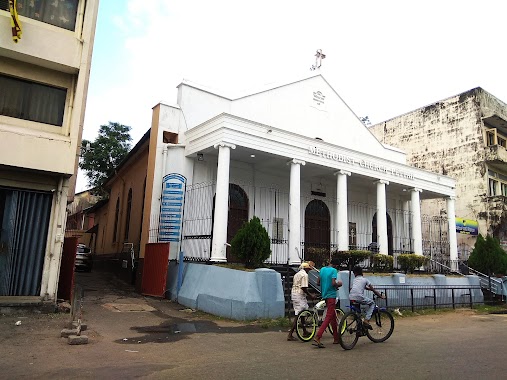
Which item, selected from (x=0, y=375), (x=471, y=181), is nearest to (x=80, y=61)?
(x=0, y=375)

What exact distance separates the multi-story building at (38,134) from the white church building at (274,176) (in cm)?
420

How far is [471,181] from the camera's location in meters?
26.4

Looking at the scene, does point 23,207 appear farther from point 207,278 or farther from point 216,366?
point 216,366

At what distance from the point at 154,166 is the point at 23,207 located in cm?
520

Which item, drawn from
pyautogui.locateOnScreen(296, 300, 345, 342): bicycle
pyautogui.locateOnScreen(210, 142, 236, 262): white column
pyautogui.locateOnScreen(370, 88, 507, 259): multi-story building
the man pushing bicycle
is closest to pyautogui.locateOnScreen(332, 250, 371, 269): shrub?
pyautogui.locateOnScreen(210, 142, 236, 262): white column

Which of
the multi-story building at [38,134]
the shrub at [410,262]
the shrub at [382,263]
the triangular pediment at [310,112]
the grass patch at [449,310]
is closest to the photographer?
the multi-story building at [38,134]

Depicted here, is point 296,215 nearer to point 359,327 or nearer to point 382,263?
point 382,263

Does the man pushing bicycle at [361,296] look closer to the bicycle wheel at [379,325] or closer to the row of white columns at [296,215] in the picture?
the bicycle wheel at [379,325]

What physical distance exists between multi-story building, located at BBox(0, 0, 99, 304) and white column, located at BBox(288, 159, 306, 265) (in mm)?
7434

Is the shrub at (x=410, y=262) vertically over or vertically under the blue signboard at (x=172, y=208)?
under

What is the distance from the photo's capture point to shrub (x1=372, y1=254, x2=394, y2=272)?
54.0 feet

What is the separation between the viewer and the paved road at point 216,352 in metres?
5.77

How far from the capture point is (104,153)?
29.6 metres

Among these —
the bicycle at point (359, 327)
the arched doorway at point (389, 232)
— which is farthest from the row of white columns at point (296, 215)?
the bicycle at point (359, 327)
